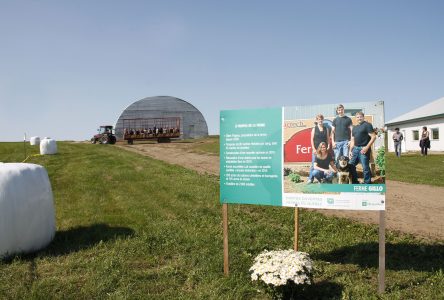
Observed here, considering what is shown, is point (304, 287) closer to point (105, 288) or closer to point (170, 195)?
point (105, 288)

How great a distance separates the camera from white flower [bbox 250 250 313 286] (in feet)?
15.4

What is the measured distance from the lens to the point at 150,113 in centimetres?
5584

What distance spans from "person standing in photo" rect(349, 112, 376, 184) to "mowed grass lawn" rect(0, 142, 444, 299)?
5.16 ft

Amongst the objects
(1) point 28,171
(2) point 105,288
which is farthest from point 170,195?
(2) point 105,288

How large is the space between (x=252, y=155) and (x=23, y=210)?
3.88 m

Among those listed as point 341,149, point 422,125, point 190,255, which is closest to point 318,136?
point 341,149

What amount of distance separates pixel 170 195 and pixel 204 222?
3.31m

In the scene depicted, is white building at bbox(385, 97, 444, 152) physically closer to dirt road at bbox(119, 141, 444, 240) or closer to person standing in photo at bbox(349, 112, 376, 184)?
dirt road at bbox(119, 141, 444, 240)

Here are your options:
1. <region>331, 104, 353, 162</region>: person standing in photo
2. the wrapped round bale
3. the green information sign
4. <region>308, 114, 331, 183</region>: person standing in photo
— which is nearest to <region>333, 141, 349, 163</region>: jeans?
<region>331, 104, 353, 162</region>: person standing in photo

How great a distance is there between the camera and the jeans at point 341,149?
5344 millimetres

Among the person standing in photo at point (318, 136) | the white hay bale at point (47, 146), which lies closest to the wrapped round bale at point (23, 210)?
the person standing in photo at point (318, 136)

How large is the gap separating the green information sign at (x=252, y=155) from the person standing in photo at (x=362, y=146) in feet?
3.32

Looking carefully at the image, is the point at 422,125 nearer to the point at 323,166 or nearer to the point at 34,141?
the point at 323,166

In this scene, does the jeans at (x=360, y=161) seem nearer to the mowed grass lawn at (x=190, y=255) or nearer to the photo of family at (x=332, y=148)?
the photo of family at (x=332, y=148)
